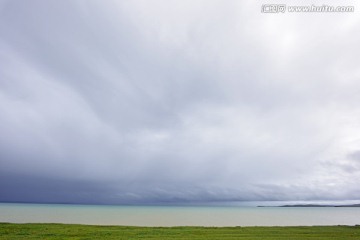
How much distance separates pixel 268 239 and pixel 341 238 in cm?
1137

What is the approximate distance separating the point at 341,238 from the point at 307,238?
4.98m

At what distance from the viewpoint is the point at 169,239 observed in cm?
4706

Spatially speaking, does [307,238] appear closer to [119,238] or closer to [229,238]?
[229,238]

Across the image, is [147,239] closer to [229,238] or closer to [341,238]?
[229,238]

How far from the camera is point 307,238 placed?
49.8 meters

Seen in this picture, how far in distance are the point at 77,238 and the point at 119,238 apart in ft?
19.5

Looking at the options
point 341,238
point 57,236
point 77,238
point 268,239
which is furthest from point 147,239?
point 341,238

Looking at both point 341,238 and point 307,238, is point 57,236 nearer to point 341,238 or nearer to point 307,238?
point 307,238

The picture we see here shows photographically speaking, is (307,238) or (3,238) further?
(307,238)

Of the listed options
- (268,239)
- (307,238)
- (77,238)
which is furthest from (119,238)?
(307,238)

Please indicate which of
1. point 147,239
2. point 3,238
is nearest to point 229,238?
point 147,239

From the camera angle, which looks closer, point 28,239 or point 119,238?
point 28,239

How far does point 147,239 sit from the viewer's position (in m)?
46.6

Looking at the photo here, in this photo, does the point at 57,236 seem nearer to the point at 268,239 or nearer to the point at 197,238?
the point at 197,238
